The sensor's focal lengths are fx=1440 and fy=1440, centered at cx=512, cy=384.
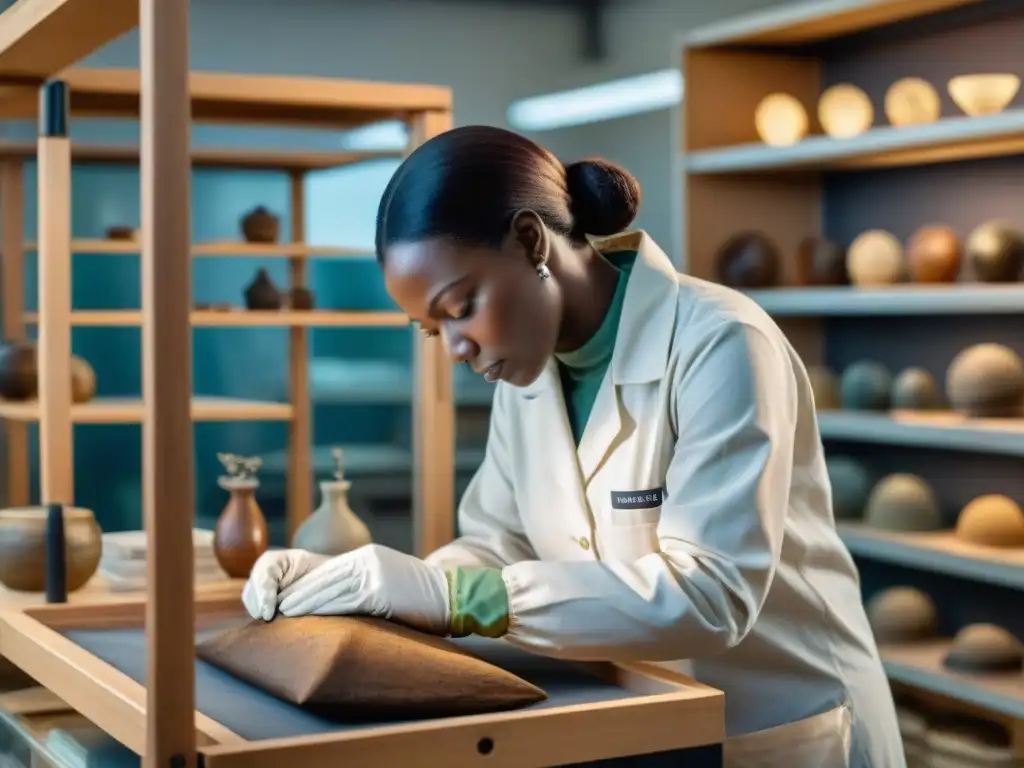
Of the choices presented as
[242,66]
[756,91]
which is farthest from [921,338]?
[242,66]

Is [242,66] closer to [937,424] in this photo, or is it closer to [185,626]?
[937,424]

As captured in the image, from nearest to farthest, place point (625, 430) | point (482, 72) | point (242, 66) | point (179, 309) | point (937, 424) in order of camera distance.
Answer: point (179, 309) → point (625, 430) → point (937, 424) → point (242, 66) → point (482, 72)

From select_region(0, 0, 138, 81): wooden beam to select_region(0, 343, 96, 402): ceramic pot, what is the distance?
1.39m

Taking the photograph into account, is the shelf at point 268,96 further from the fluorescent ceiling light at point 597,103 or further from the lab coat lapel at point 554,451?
the fluorescent ceiling light at point 597,103

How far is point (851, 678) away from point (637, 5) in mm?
4857

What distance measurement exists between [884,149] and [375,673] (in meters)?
2.75

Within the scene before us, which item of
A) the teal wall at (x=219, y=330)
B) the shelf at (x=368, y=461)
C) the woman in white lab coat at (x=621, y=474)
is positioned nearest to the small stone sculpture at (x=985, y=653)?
the woman in white lab coat at (x=621, y=474)

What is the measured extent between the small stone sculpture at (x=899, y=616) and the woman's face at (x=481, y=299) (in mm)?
2305

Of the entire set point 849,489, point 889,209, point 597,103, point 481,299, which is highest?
point 597,103

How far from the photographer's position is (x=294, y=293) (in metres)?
4.45

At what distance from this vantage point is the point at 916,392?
3.77 metres

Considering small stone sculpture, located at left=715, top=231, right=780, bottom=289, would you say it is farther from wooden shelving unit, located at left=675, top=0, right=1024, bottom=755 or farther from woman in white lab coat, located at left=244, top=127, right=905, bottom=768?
woman in white lab coat, located at left=244, top=127, right=905, bottom=768

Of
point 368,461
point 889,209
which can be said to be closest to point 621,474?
point 889,209

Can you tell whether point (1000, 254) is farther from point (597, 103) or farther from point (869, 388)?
point (597, 103)
